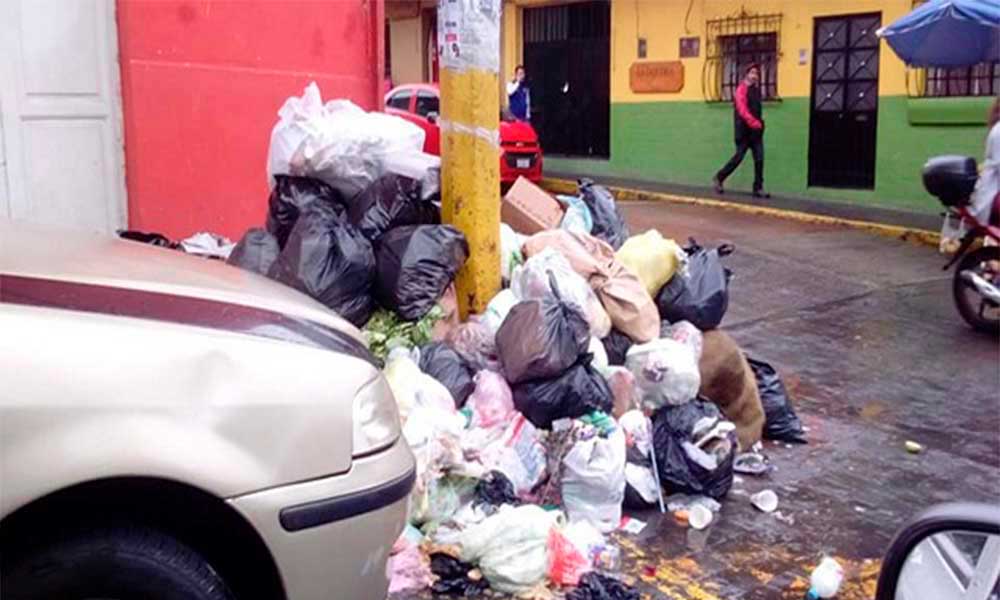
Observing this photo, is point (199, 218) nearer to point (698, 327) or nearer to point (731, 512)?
point (698, 327)

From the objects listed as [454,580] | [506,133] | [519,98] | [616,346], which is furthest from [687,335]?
[519,98]

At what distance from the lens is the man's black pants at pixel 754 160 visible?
15.9m

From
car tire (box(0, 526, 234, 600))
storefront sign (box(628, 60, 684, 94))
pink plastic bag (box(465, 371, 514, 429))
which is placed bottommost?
pink plastic bag (box(465, 371, 514, 429))

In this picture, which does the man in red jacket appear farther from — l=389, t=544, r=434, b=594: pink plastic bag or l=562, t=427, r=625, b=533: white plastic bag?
l=389, t=544, r=434, b=594: pink plastic bag

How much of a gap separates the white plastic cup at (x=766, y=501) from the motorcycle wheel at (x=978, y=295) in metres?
3.89

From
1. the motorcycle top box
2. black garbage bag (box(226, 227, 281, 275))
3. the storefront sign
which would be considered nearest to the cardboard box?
black garbage bag (box(226, 227, 281, 275))

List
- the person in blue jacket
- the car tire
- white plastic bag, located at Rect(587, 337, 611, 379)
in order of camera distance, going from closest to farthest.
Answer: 1. the car tire
2. white plastic bag, located at Rect(587, 337, 611, 379)
3. the person in blue jacket

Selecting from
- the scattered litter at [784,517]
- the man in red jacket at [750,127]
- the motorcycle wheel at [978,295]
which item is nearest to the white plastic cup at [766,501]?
the scattered litter at [784,517]

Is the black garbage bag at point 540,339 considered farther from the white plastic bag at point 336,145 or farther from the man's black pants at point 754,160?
the man's black pants at point 754,160

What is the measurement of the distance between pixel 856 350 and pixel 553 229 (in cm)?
290

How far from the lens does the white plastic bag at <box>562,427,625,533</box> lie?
14.8ft

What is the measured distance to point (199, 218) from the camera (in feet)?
24.6

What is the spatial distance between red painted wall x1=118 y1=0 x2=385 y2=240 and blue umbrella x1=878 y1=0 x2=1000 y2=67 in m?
6.26

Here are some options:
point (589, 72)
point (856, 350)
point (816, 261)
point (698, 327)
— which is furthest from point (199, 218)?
point (589, 72)
